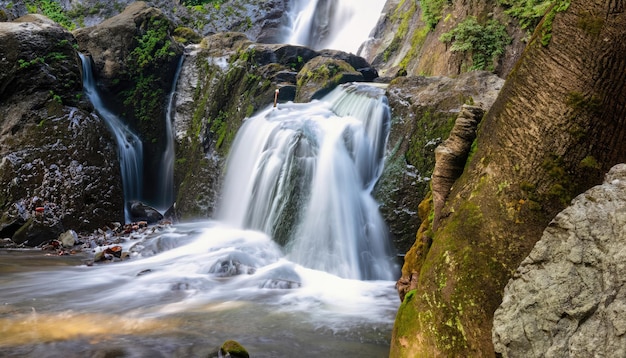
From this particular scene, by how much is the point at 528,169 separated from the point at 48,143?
1161 cm

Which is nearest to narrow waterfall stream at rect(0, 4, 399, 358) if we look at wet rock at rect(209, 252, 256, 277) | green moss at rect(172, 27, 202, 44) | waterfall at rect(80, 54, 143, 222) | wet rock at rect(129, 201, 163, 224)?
wet rock at rect(209, 252, 256, 277)

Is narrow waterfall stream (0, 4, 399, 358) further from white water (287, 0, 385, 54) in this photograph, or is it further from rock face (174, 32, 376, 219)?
white water (287, 0, 385, 54)

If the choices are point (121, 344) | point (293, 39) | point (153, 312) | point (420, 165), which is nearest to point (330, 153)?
point (420, 165)

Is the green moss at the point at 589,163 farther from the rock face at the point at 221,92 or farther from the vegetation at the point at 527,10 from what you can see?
the rock face at the point at 221,92

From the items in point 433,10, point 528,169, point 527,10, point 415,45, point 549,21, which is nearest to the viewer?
point 528,169

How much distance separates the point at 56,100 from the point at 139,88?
348 centimetres

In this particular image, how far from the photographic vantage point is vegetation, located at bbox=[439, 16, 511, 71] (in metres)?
10.8

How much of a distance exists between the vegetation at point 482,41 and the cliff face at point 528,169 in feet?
26.0

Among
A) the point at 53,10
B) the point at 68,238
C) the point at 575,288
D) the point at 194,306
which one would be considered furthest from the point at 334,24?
the point at 575,288

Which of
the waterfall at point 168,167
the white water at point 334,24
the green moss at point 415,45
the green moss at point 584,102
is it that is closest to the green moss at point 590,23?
the green moss at point 584,102

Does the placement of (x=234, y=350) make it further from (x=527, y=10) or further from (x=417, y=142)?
(x=527, y=10)

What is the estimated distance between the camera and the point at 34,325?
16.5ft

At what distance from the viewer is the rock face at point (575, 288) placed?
2.35m

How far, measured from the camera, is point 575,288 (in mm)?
2502
